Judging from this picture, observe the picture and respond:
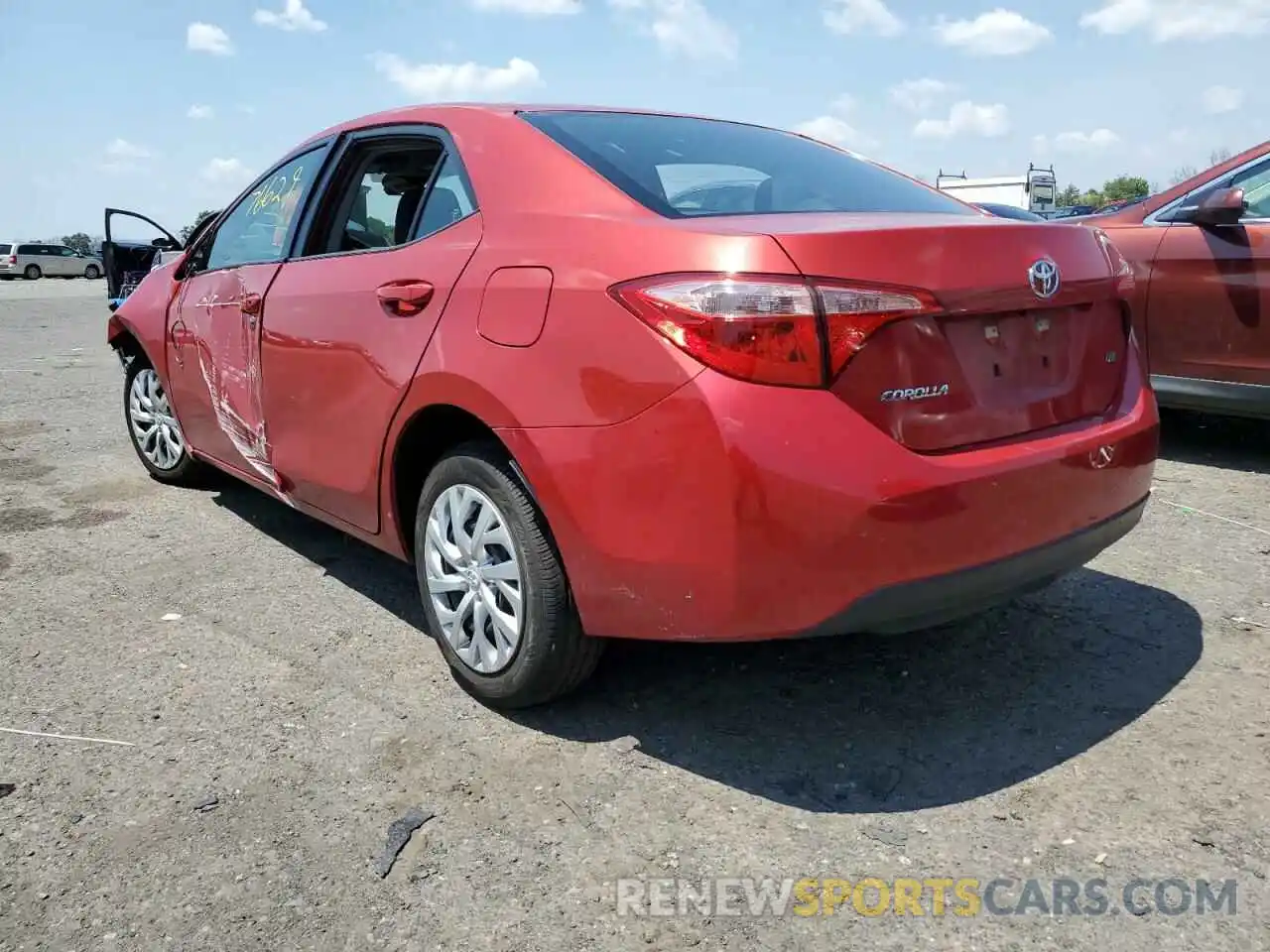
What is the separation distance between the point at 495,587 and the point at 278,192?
214 cm

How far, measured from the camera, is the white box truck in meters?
29.4

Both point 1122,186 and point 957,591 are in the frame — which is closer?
point 957,591

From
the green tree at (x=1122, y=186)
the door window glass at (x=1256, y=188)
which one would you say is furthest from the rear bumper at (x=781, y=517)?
the green tree at (x=1122, y=186)

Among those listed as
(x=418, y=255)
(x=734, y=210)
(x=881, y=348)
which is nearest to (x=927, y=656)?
(x=881, y=348)

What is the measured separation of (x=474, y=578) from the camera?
112 inches

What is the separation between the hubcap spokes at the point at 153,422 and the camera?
200 inches

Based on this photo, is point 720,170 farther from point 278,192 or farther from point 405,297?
point 278,192

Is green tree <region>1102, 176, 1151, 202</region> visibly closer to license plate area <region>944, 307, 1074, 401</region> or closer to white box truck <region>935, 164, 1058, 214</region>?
white box truck <region>935, 164, 1058, 214</region>

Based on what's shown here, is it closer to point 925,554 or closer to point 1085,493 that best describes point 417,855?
point 925,554

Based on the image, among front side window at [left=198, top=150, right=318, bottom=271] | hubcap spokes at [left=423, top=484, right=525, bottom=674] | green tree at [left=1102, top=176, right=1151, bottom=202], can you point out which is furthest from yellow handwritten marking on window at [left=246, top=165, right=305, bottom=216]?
green tree at [left=1102, top=176, right=1151, bottom=202]

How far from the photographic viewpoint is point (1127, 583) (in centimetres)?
368

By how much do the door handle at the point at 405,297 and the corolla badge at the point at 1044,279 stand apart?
1.54 meters

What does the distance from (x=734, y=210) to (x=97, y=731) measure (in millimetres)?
2183

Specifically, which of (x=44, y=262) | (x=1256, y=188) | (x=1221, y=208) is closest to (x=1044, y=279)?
(x=1221, y=208)
